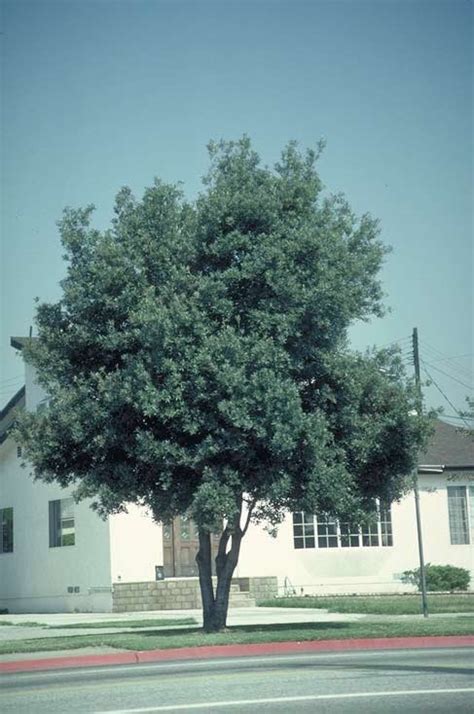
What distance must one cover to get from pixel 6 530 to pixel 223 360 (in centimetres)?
2220

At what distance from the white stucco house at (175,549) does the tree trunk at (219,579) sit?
973 cm

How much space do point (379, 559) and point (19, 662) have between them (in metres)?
20.1

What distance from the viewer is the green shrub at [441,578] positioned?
112ft

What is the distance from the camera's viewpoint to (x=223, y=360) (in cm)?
1820

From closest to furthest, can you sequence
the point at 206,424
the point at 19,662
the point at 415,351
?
the point at 19,662
the point at 206,424
the point at 415,351

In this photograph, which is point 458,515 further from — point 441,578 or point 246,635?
point 246,635

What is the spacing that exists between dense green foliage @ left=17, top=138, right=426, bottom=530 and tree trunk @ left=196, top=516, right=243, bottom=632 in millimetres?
783

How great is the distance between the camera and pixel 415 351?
24.7 metres

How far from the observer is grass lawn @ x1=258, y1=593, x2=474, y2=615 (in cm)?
2633

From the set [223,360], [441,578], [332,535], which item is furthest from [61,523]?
[223,360]

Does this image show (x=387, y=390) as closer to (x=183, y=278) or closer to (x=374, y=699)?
(x=183, y=278)

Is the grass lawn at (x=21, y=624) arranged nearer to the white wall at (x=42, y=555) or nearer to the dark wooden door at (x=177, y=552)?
the white wall at (x=42, y=555)

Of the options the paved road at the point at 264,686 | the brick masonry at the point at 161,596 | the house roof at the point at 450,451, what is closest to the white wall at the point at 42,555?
the brick masonry at the point at 161,596

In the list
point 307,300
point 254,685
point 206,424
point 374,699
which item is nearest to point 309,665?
point 254,685
